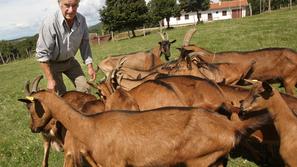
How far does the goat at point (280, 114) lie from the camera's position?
236 inches

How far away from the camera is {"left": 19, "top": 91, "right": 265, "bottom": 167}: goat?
5348 millimetres

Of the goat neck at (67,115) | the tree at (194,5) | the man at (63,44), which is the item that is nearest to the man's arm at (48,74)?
the man at (63,44)

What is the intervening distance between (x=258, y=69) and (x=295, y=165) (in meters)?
4.85

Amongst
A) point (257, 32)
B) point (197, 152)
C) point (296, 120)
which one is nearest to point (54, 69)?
point (197, 152)

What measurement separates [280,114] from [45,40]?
3782mm

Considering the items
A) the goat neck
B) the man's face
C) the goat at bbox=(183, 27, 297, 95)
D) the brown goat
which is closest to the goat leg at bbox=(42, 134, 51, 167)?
the goat neck

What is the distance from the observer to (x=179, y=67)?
32.4 feet

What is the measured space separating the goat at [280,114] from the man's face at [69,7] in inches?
120

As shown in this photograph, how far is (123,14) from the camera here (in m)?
48.3

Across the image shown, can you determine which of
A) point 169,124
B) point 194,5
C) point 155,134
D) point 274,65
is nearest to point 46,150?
point 155,134

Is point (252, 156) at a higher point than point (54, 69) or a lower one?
lower

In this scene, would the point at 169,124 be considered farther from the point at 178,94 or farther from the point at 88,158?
the point at 178,94

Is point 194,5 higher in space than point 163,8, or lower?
lower

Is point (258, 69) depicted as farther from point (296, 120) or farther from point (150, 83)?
point (296, 120)
